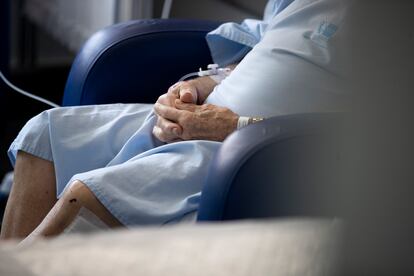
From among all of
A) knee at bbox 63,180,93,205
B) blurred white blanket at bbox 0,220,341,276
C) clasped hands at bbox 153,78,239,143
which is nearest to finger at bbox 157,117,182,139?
clasped hands at bbox 153,78,239,143

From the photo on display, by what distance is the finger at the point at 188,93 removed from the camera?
4.47ft

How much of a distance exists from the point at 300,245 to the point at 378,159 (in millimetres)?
65

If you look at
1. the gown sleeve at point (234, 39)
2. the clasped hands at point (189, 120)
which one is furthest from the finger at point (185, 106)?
the gown sleeve at point (234, 39)

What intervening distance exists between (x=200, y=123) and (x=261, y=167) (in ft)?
0.90

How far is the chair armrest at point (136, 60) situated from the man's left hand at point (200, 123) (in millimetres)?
285

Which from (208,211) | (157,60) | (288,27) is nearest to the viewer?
(208,211)

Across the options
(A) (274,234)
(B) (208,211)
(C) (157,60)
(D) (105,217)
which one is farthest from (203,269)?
(C) (157,60)

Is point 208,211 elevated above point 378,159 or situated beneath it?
situated beneath

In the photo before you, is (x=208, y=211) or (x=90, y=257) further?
(x=208, y=211)

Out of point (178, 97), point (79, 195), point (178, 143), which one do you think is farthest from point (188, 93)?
point (79, 195)

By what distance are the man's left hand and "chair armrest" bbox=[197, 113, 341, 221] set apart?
0.70ft

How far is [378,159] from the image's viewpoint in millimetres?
394

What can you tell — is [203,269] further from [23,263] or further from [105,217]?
[105,217]

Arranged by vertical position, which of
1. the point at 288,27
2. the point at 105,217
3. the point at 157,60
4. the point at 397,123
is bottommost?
the point at 105,217
